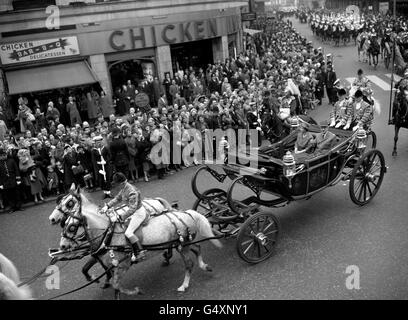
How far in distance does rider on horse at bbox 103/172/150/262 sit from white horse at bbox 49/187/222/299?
123mm

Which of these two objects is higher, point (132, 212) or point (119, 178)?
point (119, 178)

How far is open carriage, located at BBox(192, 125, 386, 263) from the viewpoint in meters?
6.90

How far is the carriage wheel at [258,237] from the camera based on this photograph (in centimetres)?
662

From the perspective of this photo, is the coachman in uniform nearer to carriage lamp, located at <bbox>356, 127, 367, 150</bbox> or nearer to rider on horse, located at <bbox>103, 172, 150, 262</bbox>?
rider on horse, located at <bbox>103, 172, 150, 262</bbox>

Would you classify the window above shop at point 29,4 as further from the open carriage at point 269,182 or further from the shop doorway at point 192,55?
the open carriage at point 269,182

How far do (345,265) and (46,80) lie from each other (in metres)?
14.8

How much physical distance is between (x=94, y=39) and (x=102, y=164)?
10180 mm

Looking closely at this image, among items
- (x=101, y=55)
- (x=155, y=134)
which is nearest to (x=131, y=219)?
(x=155, y=134)

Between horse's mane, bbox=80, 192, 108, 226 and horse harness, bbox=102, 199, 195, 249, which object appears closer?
horse's mane, bbox=80, 192, 108, 226

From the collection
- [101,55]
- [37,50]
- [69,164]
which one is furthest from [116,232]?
[101,55]

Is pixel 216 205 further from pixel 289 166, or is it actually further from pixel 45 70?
pixel 45 70

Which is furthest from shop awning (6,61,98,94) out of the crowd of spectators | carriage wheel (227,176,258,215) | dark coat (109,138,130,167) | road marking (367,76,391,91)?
carriage wheel (227,176,258,215)

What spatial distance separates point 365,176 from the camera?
8.54 meters
